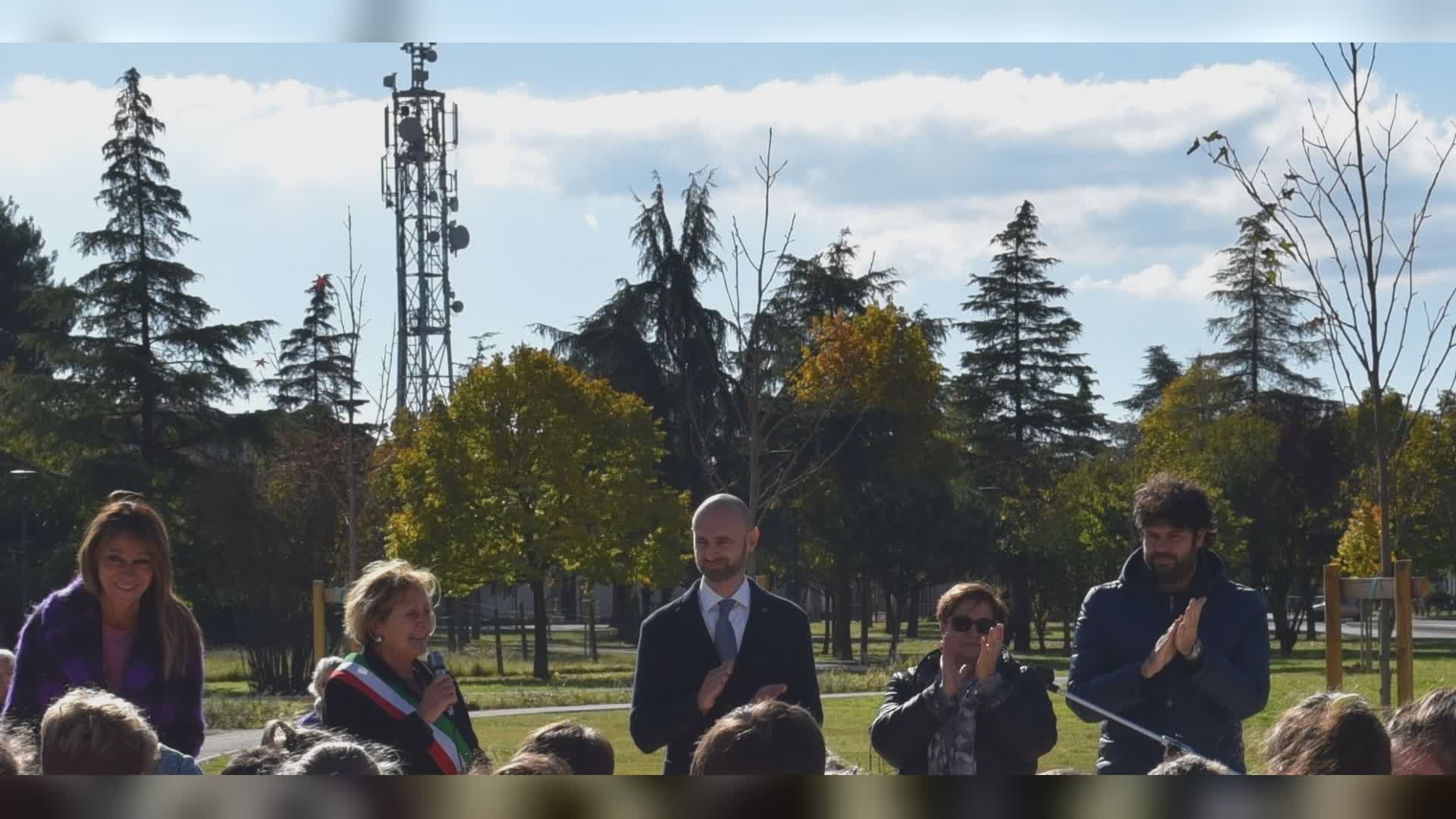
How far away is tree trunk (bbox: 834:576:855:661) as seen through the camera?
123 feet

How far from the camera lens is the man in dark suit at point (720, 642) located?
4273mm

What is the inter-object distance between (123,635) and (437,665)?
84 cm

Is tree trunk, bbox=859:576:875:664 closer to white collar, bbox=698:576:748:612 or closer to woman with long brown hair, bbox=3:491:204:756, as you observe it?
white collar, bbox=698:576:748:612

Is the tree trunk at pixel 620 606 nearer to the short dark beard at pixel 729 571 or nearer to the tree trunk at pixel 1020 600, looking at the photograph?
→ the tree trunk at pixel 1020 600

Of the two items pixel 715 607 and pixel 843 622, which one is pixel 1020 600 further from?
pixel 715 607

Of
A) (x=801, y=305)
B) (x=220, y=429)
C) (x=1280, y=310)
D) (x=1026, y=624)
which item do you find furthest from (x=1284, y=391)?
(x=220, y=429)

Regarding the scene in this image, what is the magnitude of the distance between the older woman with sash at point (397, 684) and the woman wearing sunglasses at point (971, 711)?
1086 mm

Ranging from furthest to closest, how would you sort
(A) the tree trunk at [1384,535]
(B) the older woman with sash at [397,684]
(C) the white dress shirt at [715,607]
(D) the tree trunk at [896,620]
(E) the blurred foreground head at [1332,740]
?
(D) the tree trunk at [896,620] → (A) the tree trunk at [1384,535] → (C) the white dress shirt at [715,607] → (B) the older woman with sash at [397,684] → (E) the blurred foreground head at [1332,740]

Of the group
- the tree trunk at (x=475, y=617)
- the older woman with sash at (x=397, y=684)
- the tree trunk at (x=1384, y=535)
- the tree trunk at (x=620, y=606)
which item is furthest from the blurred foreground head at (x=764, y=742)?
the tree trunk at (x=475, y=617)

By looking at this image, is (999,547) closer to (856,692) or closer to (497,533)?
(497,533)

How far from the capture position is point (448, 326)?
1457 inches

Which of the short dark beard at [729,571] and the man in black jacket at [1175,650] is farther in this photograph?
the short dark beard at [729,571]

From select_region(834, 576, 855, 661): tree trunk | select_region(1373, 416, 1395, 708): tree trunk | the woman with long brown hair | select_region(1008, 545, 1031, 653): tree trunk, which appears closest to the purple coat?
the woman with long brown hair

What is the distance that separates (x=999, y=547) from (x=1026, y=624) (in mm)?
2906
